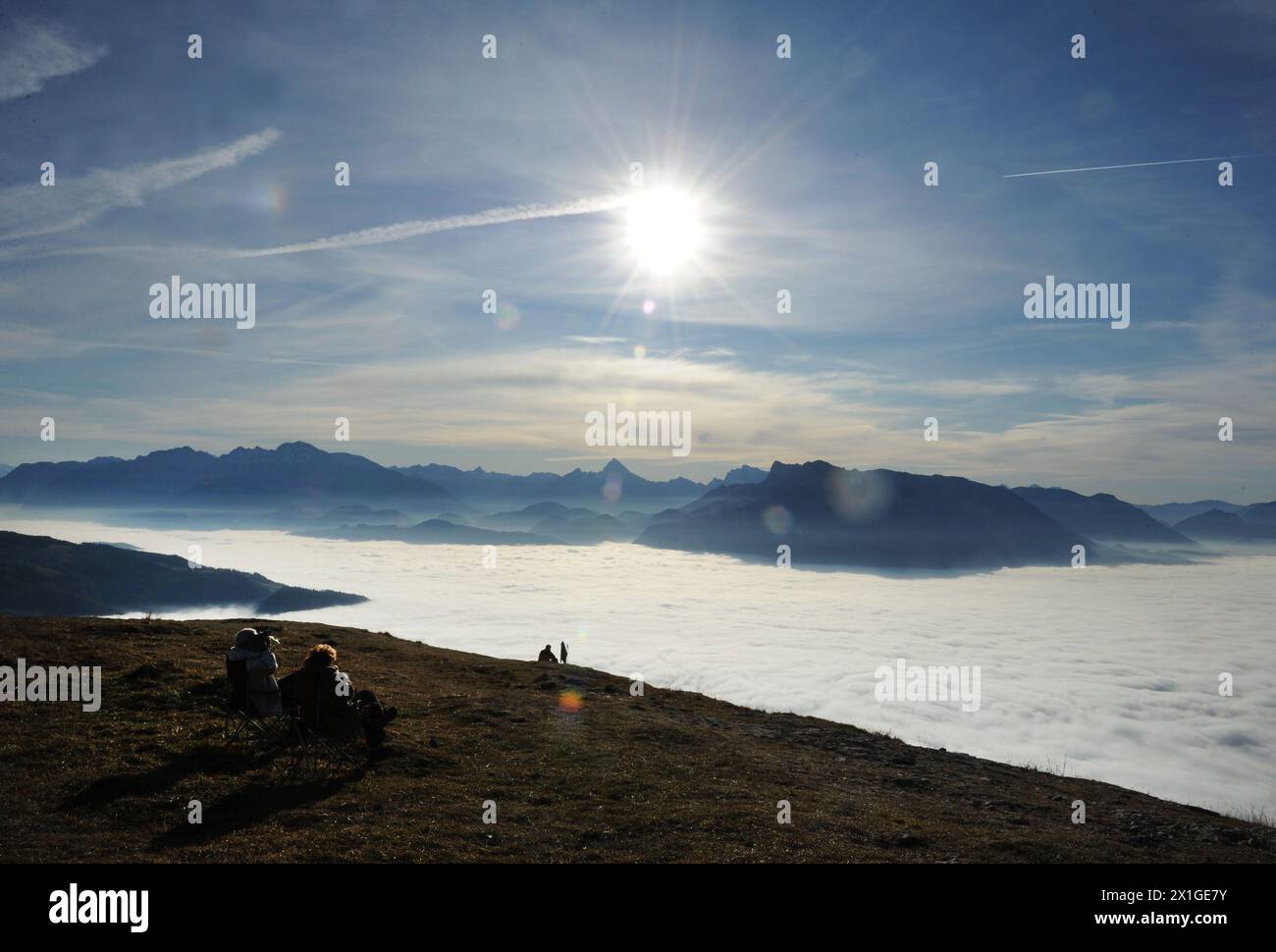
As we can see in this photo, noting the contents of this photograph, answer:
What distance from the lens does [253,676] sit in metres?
15.5

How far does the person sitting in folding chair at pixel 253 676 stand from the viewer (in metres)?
15.5

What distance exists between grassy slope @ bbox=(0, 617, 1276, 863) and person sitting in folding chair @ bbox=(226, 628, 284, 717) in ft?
3.74

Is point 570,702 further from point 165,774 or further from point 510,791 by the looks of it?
point 165,774

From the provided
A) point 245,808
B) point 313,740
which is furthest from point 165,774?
point 313,740

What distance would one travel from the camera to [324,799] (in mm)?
13633

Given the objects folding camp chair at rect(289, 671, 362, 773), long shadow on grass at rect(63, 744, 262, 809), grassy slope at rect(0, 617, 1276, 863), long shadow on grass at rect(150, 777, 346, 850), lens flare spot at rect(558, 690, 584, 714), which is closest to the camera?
long shadow on grass at rect(150, 777, 346, 850)

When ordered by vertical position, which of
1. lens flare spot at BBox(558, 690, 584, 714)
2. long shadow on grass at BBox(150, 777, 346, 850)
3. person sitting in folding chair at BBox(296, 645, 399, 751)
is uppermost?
person sitting in folding chair at BBox(296, 645, 399, 751)

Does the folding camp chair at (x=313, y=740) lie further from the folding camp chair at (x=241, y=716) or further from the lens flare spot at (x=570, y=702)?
the lens flare spot at (x=570, y=702)

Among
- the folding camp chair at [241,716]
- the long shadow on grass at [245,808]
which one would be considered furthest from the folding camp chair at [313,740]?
the folding camp chair at [241,716]

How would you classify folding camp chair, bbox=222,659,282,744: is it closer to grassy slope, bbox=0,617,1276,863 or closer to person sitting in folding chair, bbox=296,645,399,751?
grassy slope, bbox=0,617,1276,863

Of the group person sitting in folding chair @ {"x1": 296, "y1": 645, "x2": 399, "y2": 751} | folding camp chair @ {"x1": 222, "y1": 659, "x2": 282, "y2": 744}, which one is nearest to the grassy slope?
folding camp chair @ {"x1": 222, "y1": 659, "x2": 282, "y2": 744}

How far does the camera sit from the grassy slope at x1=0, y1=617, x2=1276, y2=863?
1216 centimetres
